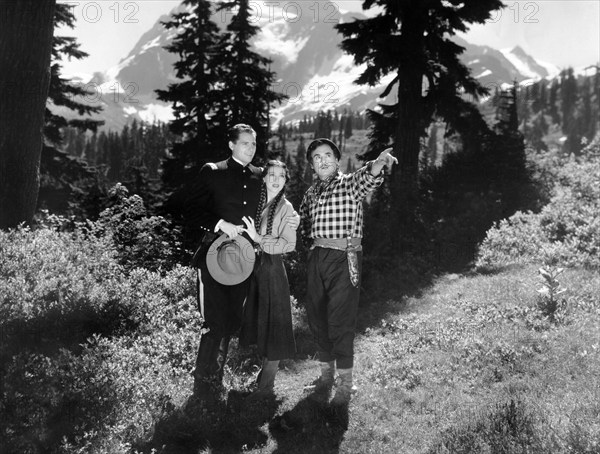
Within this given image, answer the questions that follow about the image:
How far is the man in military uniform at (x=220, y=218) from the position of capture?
5.27m

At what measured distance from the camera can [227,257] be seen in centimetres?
527

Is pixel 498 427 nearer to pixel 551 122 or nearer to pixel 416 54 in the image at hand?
pixel 416 54

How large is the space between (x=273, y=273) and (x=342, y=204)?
3.74 feet

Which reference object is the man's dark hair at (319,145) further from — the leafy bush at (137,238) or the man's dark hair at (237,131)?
the leafy bush at (137,238)

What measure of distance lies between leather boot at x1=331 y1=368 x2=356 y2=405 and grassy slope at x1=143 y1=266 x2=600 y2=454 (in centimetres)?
14

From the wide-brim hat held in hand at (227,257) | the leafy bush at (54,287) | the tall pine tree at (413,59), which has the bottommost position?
the leafy bush at (54,287)

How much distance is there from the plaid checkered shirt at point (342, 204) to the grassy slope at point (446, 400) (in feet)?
6.35

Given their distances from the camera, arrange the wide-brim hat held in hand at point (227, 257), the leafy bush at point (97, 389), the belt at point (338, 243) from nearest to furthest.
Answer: the leafy bush at point (97, 389), the wide-brim hat held in hand at point (227, 257), the belt at point (338, 243)

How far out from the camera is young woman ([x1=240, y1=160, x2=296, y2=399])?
5.35 m

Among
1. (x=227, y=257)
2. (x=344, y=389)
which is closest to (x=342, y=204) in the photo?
(x=227, y=257)

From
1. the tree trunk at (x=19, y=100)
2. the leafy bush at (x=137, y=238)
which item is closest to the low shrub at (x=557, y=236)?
the leafy bush at (x=137, y=238)

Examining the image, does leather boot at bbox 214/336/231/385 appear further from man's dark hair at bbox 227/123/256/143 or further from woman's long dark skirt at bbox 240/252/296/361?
man's dark hair at bbox 227/123/256/143

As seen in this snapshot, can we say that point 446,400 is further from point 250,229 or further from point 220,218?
point 220,218

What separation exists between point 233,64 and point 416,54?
11.7m
